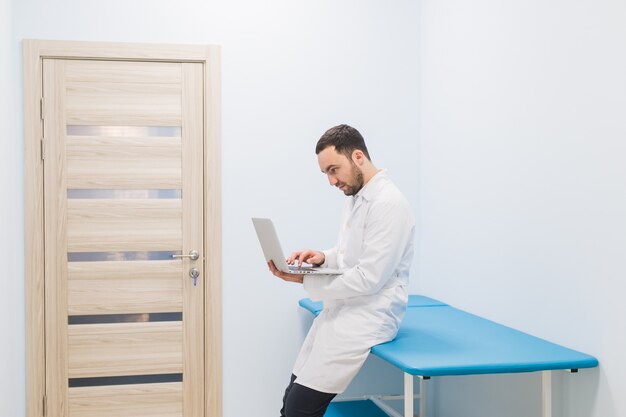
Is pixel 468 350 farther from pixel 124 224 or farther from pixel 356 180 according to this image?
pixel 124 224

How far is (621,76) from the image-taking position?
2.12 metres

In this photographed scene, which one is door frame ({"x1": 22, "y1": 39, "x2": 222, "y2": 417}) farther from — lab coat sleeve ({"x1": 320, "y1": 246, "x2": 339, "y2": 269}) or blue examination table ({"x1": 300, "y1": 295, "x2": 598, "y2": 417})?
blue examination table ({"x1": 300, "y1": 295, "x2": 598, "y2": 417})

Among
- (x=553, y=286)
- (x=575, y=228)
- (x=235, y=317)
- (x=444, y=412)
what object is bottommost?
(x=444, y=412)

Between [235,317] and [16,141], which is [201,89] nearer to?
[16,141]

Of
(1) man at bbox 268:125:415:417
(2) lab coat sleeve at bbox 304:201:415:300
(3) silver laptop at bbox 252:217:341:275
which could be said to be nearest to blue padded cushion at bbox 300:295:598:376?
(1) man at bbox 268:125:415:417

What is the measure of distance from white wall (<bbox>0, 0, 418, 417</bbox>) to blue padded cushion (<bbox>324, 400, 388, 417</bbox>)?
0.36 metres

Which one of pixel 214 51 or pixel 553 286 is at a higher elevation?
pixel 214 51

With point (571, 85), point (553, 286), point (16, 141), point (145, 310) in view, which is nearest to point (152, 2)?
point (16, 141)

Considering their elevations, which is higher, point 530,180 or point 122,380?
point 530,180

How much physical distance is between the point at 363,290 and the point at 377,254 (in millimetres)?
135

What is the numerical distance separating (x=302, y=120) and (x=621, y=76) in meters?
1.85

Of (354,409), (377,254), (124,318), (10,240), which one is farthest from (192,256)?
(377,254)

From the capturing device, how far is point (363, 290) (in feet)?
7.82

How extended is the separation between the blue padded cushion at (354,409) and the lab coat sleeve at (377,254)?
3.18 feet
